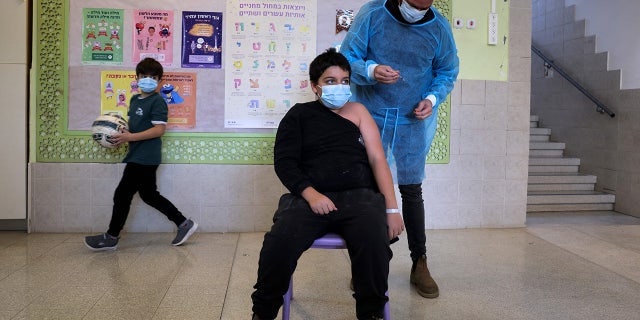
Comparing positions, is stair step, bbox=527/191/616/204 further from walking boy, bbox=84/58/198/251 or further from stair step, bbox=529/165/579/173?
walking boy, bbox=84/58/198/251

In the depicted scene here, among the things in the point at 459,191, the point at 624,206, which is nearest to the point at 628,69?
the point at 624,206

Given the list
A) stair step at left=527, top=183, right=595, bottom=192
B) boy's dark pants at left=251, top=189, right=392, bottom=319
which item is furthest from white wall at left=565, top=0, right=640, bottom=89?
boy's dark pants at left=251, top=189, right=392, bottom=319

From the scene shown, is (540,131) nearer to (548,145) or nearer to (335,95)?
(548,145)

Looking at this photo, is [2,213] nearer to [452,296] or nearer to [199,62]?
[199,62]

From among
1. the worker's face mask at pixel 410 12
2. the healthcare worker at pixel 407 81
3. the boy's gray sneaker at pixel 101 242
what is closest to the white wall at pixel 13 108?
the boy's gray sneaker at pixel 101 242

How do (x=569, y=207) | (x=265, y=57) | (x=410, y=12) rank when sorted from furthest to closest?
(x=569, y=207) < (x=265, y=57) < (x=410, y=12)

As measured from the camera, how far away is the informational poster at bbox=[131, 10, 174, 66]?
359cm

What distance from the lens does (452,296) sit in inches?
96.0

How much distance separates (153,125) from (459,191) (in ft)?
7.66

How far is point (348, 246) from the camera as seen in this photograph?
182cm

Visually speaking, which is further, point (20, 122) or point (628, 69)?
point (628, 69)

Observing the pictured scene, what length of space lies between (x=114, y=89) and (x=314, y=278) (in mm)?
2035

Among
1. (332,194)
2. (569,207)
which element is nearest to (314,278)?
(332,194)

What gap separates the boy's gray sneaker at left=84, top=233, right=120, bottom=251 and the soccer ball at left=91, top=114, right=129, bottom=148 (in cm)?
61
